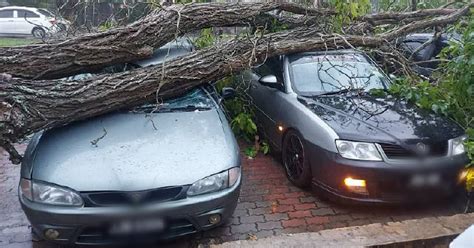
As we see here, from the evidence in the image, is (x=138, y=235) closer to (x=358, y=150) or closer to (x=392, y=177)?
(x=358, y=150)

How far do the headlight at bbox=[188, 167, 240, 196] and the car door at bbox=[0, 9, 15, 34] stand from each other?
22.3 metres

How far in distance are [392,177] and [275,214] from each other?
1174 millimetres

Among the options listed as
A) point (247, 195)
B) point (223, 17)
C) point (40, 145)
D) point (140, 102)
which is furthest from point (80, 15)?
point (247, 195)

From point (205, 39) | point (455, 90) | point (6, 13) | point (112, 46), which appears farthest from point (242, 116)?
point (6, 13)

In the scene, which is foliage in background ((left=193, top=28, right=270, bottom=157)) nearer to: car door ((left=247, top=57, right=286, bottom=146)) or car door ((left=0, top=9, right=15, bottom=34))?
car door ((left=247, top=57, right=286, bottom=146))

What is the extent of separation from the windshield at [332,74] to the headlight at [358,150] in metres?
1.18

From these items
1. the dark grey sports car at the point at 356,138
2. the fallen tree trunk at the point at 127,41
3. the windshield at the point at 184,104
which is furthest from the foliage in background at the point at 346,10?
the windshield at the point at 184,104

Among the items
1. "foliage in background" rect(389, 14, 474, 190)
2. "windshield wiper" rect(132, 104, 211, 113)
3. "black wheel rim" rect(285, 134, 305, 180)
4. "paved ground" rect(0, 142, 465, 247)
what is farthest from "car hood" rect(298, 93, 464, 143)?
"windshield wiper" rect(132, 104, 211, 113)

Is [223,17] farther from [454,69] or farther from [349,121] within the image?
[454,69]

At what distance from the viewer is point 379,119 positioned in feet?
14.0

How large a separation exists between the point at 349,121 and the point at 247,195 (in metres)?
1.36

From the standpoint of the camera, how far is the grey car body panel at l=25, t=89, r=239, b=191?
129 inches

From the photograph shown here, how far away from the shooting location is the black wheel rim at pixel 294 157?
15.0 feet

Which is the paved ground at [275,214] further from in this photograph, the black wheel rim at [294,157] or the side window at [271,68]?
the side window at [271,68]
